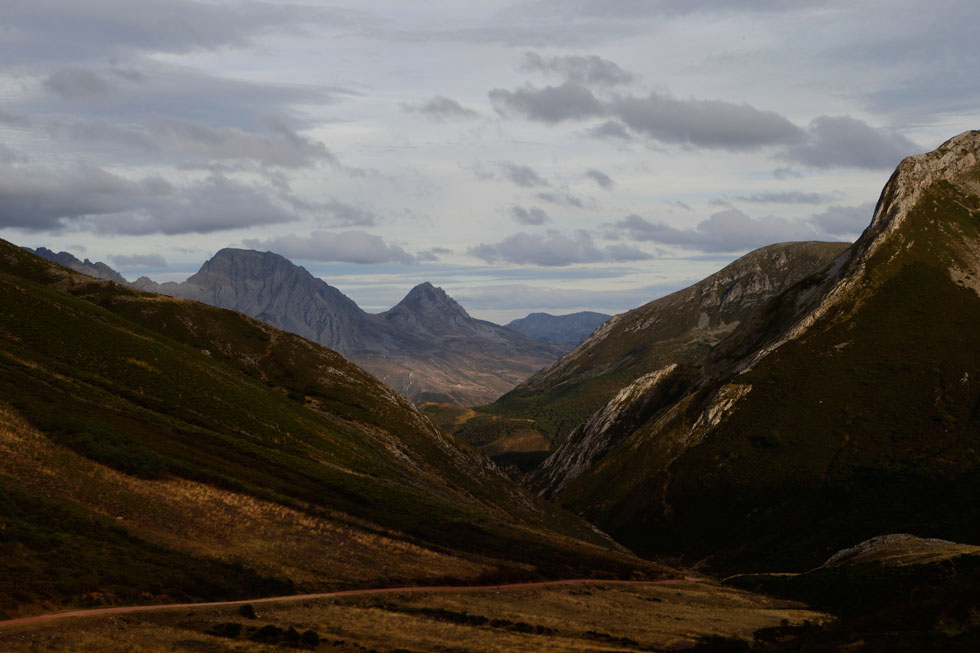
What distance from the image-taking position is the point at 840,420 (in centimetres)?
13562

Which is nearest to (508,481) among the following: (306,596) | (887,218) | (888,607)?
(306,596)

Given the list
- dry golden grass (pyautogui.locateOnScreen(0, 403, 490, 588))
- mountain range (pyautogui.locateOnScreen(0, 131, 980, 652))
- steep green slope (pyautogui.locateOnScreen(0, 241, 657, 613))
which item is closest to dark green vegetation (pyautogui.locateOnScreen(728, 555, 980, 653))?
mountain range (pyautogui.locateOnScreen(0, 131, 980, 652))

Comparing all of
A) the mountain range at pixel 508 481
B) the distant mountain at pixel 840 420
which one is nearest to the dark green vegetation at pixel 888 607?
the mountain range at pixel 508 481

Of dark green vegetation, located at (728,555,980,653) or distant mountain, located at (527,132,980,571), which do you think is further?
distant mountain, located at (527,132,980,571)

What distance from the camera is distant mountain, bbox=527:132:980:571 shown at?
112 meters

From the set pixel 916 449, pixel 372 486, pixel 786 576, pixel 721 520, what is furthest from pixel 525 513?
pixel 916 449

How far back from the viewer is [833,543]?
4072 inches

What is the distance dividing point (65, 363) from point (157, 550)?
57270mm

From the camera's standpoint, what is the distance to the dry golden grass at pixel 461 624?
37031 mm

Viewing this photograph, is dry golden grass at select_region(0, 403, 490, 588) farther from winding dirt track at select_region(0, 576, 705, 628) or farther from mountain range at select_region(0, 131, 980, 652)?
winding dirt track at select_region(0, 576, 705, 628)

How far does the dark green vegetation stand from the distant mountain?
103 feet

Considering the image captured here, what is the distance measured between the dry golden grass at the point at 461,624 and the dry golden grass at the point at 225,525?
6.61m

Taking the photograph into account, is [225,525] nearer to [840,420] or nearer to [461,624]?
[461,624]

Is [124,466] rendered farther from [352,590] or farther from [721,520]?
[721,520]
